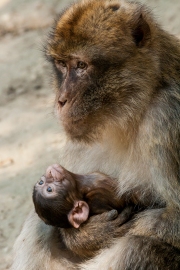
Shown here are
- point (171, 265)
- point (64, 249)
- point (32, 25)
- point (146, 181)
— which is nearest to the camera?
point (171, 265)

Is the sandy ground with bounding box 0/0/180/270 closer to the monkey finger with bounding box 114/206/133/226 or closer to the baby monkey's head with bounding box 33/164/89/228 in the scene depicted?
the baby monkey's head with bounding box 33/164/89/228

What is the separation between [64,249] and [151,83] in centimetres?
155

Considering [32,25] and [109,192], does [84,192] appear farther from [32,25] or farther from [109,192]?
[32,25]

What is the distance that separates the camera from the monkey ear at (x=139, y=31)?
18.2 feet

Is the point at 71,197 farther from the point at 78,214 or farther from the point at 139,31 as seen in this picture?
the point at 139,31

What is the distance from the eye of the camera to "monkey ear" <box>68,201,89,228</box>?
5.69 m

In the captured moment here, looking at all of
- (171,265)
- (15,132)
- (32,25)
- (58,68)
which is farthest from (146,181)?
(32,25)

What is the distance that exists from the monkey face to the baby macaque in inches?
17.0

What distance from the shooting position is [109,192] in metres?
5.86

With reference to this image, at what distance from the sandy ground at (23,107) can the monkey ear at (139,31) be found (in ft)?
4.61

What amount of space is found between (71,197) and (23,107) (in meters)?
3.50

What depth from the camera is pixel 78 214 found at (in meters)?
5.71

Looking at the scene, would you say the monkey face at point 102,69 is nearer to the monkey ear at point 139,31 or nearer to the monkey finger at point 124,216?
the monkey ear at point 139,31

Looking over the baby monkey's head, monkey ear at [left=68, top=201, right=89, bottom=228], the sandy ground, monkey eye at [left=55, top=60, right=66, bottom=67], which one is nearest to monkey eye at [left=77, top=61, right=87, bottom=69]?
monkey eye at [left=55, top=60, right=66, bottom=67]
